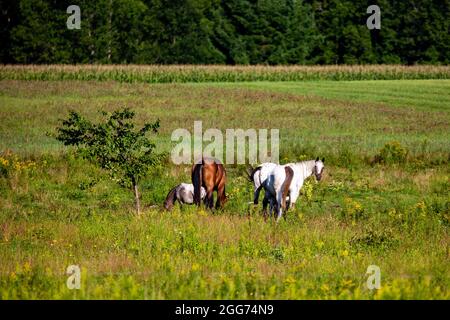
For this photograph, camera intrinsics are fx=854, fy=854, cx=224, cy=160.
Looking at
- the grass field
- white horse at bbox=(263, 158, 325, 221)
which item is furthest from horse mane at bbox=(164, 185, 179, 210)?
white horse at bbox=(263, 158, 325, 221)

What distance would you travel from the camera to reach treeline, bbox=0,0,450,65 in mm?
87125

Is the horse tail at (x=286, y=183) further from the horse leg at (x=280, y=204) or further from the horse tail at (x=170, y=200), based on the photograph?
the horse tail at (x=170, y=200)

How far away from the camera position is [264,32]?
9088 cm

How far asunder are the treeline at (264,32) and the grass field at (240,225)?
153 ft

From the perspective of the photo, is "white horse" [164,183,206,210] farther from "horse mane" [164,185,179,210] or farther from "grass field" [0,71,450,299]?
"grass field" [0,71,450,299]

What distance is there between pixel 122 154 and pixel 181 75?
47.7 m

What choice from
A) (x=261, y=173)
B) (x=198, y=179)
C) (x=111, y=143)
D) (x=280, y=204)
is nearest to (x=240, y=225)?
(x=280, y=204)

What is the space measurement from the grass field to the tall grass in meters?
23.4

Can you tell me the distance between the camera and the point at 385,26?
90.4 m

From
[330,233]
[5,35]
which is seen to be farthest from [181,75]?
[330,233]

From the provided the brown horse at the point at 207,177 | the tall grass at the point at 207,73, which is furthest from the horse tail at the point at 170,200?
the tall grass at the point at 207,73

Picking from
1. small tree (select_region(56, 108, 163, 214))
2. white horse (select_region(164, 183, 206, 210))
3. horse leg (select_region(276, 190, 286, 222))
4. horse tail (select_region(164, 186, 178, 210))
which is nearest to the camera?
horse leg (select_region(276, 190, 286, 222))

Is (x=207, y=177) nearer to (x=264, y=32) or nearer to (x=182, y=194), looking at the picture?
(x=182, y=194)

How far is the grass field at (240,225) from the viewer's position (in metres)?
10.3
